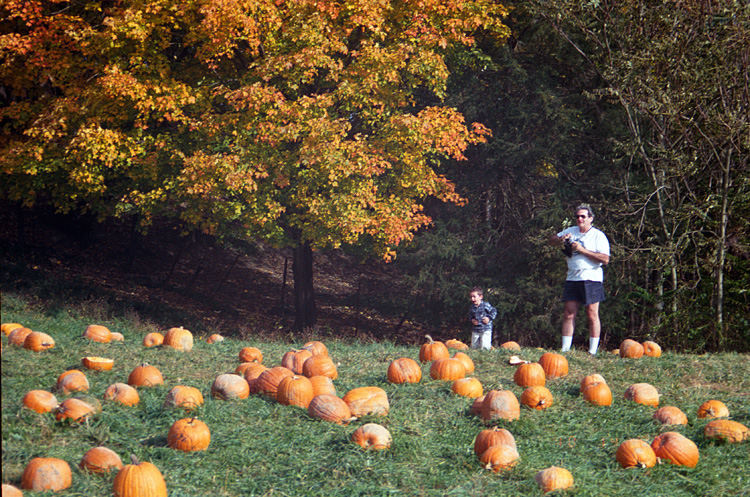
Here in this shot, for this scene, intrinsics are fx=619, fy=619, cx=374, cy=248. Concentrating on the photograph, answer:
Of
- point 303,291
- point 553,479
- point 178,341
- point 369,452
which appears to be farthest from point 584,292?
point 303,291

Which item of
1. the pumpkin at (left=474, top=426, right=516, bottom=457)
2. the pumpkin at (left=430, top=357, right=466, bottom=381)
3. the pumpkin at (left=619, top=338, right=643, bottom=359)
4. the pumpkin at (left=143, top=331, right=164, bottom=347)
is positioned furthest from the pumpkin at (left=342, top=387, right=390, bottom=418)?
the pumpkin at (left=619, top=338, right=643, bottom=359)

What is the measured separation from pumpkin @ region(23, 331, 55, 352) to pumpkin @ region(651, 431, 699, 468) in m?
5.26

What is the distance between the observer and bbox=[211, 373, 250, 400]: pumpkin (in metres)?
4.84

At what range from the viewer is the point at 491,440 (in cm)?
396

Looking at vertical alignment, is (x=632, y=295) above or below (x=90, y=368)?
above

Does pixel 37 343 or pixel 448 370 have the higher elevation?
pixel 448 370

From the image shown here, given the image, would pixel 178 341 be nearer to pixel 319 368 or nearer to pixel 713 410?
pixel 319 368

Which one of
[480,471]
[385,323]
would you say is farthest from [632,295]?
[480,471]

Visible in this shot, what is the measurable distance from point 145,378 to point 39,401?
1.25 metres

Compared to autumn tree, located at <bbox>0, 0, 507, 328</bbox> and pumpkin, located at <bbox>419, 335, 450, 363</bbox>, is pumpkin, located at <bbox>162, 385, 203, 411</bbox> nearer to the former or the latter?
pumpkin, located at <bbox>419, 335, 450, 363</bbox>

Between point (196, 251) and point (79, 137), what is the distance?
10242mm

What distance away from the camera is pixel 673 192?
10734 mm

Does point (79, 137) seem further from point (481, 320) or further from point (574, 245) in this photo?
point (574, 245)

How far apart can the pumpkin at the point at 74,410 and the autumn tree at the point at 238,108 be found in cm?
606
